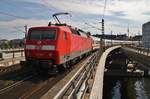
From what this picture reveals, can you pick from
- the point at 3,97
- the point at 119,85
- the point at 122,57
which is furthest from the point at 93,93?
the point at 122,57

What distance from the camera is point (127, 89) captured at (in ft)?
142

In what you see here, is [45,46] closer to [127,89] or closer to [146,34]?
[127,89]

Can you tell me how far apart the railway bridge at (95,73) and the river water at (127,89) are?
84.8 inches

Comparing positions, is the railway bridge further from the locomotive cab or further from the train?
the locomotive cab

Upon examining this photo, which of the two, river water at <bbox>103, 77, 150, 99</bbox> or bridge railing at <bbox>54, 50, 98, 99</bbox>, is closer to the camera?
bridge railing at <bbox>54, 50, 98, 99</bbox>

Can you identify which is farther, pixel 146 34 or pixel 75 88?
pixel 146 34

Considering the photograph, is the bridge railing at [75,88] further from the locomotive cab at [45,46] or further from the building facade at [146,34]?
the building facade at [146,34]

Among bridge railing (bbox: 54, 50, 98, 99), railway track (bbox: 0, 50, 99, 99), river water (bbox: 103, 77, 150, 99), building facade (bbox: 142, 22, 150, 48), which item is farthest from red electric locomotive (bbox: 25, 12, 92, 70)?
building facade (bbox: 142, 22, 150, 48)

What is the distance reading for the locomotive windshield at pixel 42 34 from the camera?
20.1m

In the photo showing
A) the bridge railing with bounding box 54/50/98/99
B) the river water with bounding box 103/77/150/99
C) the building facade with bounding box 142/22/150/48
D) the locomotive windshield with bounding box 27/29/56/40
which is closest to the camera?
the bridge railing with bounding box 54/50/98/99

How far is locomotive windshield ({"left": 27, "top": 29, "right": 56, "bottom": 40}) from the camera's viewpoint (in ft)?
66.0

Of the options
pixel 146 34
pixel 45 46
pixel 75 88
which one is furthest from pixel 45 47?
pixel 146 34

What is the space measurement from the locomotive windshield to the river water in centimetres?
1407

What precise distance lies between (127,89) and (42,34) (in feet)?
84.3
